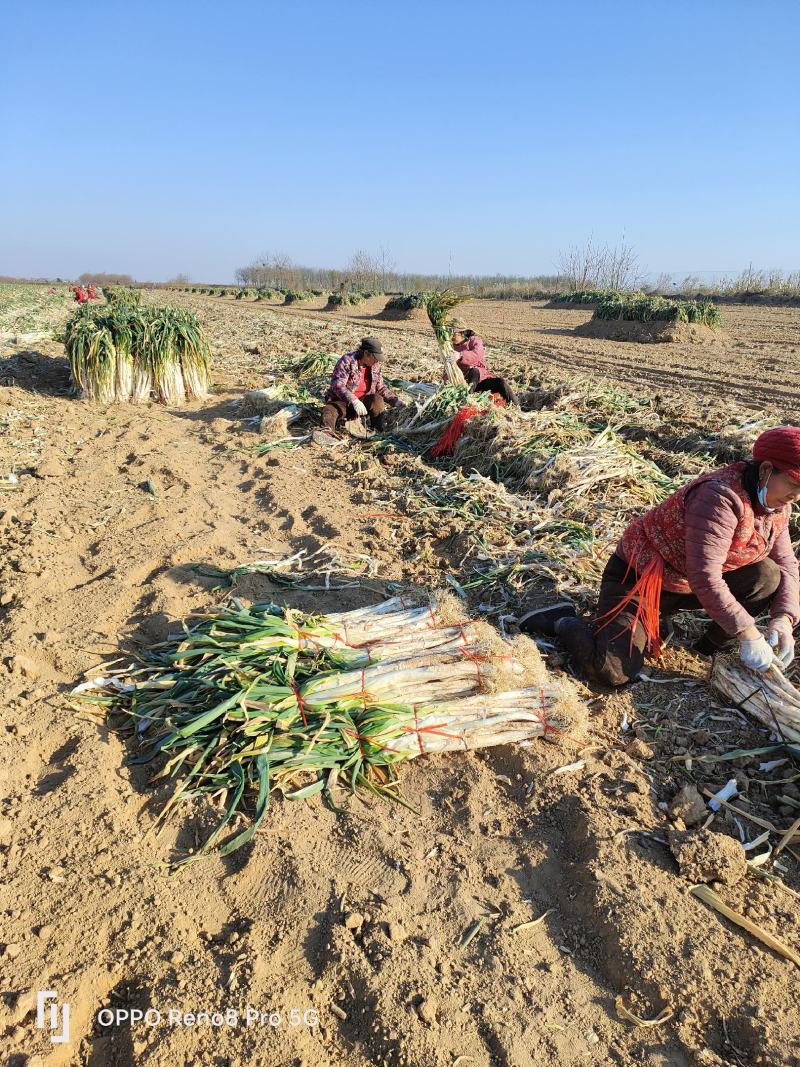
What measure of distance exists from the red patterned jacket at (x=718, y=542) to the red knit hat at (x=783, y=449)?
0.67 ft

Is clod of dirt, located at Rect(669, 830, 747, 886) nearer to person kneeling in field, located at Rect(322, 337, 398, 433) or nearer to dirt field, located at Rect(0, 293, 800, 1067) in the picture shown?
dirt field, located at Rect(0, 293, 800, 1067)

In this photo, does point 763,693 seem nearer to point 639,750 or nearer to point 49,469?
point 639,750

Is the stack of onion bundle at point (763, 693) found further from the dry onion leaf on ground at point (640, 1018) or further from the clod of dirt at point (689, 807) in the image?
the dry onion leaf on ground at point (640, 1018)

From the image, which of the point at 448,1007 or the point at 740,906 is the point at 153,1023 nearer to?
the point at 448,1007

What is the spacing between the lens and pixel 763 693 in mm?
2615

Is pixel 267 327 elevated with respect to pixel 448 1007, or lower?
elevated

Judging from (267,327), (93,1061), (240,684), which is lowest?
Answer: (93,1061)

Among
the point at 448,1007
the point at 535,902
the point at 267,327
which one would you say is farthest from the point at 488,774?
the point at 267,327

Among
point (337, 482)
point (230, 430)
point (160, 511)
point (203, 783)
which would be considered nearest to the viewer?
point (203, 783)

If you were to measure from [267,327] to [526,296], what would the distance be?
66.4ft

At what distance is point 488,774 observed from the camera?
98.0 inches

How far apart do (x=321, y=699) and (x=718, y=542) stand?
5.50ft

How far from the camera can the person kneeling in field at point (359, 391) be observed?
6.69 metres

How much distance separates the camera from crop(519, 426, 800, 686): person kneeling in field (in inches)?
101
